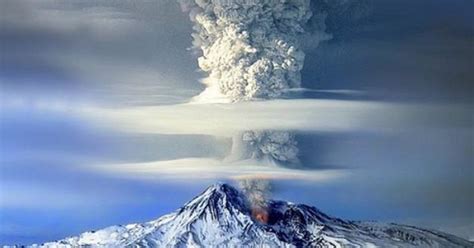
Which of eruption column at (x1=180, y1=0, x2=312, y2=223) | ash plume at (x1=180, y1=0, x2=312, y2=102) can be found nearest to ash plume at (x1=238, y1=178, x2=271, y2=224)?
eruption column at (x1=180, y1=0, x2=312, y2=223)

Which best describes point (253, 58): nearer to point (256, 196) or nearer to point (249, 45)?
point (249, 45)

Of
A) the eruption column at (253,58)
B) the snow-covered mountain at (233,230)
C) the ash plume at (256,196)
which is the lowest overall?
the snow-covered mountain at (233,230)

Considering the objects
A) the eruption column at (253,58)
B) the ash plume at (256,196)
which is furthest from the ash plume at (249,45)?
the ash plume at (256,196)

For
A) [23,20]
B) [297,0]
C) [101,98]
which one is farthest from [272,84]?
[23,20]

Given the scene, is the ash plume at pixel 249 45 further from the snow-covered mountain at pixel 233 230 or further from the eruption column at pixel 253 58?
the snow-covered mountain at pixel 233 230

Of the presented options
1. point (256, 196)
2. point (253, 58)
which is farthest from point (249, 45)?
point (256, 196)

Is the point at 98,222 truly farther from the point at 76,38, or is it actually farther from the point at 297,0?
the point at 297,0
